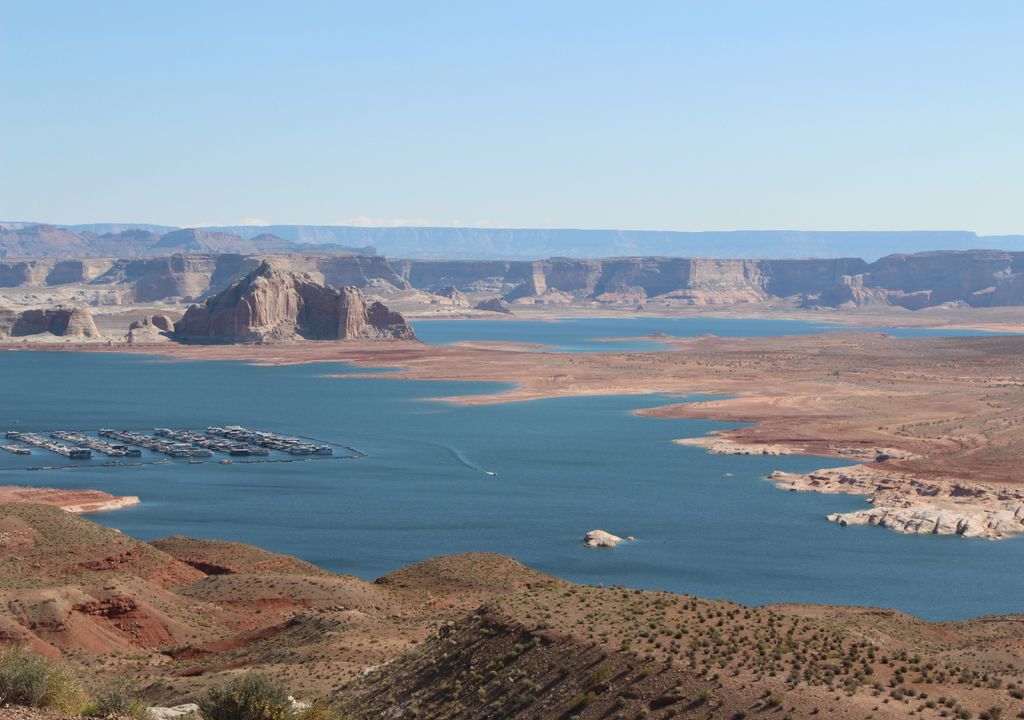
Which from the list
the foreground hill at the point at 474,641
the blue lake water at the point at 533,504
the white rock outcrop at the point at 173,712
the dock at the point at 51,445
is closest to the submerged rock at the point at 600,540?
the blue lake water at the point at 533,504

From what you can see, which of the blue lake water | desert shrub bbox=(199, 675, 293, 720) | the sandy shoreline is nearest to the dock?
the blue lake water

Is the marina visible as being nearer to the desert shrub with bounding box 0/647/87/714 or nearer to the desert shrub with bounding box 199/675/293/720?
the desert shrub with bounding box 0/647/87/714

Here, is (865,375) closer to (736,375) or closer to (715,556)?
(736,375)

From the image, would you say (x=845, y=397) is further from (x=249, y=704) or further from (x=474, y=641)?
(x=249, y=704)

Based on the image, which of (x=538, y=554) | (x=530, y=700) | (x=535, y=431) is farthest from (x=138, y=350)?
(x=530, y=700)

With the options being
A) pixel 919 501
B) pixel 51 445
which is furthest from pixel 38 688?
pixel 51 445

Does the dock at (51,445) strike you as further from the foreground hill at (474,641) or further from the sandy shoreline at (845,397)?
the sandy shoreline at (845,397)
